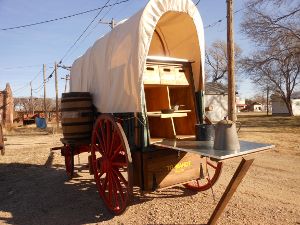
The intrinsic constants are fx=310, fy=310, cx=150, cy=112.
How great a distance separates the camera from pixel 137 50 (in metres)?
4.52

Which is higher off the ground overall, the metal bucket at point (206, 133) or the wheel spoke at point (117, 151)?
the metal bucket at point (206, 133)

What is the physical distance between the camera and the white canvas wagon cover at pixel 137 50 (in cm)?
454

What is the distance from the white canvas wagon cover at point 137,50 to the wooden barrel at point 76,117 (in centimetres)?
25

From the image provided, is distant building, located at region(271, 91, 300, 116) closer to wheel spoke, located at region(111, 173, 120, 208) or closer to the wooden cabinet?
the wooden cabinet

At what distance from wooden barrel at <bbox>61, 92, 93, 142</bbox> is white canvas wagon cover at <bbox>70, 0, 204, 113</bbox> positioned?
25 cm

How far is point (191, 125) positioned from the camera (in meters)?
5.49

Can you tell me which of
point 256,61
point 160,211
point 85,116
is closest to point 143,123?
point 160,211

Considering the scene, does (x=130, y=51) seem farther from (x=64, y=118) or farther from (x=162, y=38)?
(x=64, y=118)

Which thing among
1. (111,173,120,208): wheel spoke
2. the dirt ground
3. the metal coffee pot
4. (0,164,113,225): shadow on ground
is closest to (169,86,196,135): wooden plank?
the dirt ground

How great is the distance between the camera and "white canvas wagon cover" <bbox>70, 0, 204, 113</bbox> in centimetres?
454

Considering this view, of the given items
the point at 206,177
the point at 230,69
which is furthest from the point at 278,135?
the point at 206,177

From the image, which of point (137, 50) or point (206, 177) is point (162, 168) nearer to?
point (206, 177)

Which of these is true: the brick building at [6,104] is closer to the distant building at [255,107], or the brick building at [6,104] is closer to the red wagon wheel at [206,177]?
the red wagon wheel at [206,177]

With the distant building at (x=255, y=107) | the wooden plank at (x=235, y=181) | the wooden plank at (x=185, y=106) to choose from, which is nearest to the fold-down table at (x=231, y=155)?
the wooden plank at (x=235, y=181)
